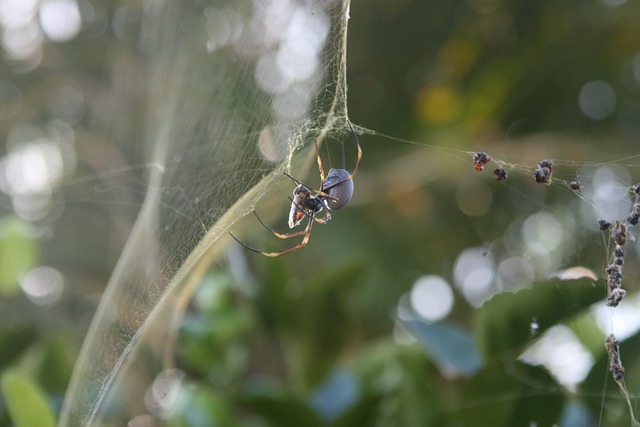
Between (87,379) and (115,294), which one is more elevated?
(115,294)

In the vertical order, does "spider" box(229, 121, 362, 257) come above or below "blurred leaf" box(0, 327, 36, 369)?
below

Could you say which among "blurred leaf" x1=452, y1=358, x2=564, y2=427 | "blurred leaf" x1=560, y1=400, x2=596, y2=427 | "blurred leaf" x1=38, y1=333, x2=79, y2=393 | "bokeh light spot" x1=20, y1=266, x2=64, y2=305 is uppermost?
"bokeh light spot" x1=20, y1=266, x2=64, y2=305

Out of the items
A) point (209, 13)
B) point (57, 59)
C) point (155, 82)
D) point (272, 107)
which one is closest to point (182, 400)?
point (272, 107)

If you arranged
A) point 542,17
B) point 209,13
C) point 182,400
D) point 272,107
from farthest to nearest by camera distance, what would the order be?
point 542,17 → point 209,13 → point 182,400 → point 272,107

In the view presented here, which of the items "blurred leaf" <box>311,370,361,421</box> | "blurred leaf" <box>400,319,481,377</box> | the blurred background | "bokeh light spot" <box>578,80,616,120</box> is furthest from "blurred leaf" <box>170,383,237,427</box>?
"bokeh light spot" <box>578,80,616,120</box>

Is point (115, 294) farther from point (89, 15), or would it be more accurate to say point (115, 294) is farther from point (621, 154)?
point (89, 15)

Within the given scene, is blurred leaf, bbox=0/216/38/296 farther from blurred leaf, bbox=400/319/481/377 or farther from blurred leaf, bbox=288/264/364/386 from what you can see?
blurred leaf, bbox=400/319/481/377

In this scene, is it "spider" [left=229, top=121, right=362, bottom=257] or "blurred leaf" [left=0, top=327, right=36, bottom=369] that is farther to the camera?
"blurred leaf" [left=0, top=327, right=36, bottom=369]

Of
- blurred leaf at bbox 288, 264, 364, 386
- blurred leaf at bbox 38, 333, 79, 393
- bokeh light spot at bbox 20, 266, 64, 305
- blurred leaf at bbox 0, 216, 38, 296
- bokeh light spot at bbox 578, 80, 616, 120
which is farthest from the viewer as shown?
bokeh light spot at bbox 20, 266, 64, 305
